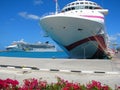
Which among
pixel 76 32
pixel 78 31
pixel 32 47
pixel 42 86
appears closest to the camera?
pixel 42 86

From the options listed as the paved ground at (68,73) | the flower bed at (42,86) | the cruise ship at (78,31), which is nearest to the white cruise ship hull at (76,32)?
the cruise ship at (78,31)

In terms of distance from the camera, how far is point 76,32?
26250 millimetres

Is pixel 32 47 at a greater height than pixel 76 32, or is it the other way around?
pixel 32 47

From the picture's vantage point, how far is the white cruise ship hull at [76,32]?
2591 centimetres

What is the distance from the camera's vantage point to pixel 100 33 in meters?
29.7

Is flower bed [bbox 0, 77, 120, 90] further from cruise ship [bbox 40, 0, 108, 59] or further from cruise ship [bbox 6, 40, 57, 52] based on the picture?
cruise ship [bbox 6, 40, 57, 52]

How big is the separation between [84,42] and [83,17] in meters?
3.20

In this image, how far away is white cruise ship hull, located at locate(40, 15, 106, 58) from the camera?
85.0 ft

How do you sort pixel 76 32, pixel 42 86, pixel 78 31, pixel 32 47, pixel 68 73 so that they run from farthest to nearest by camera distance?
pixel 32 47, pixel 76 32, pixel 78 31, pixel 68 73, pixel 42 86

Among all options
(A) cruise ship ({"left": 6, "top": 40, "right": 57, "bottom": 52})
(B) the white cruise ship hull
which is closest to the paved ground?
(B) the white cruise ship hull

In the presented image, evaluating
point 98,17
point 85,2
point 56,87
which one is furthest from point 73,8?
point 56,87

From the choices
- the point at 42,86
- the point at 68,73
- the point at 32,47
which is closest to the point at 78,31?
the point at 68,73

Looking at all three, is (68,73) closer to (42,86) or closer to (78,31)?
(42,86)

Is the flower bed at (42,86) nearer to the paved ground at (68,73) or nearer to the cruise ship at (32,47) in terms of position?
the paved ground at (68,73)
